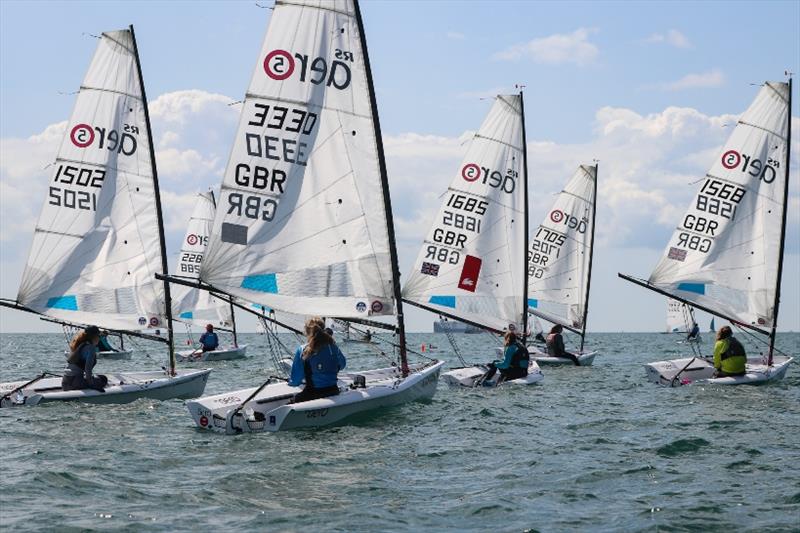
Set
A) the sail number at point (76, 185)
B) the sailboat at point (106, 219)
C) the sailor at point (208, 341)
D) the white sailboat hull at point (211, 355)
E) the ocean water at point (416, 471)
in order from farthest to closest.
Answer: the sailor at point (208, 341)
the white sailboat hull at point (211, 355)
the sail number at point (76, 185)
the sailboat at point (106, 219)
the ocean water at point (416, 471)

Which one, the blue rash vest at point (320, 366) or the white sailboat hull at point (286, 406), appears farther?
the blue rash vest at point (320, 366)

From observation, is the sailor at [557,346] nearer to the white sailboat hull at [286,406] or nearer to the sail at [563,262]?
the sail at [563,262]

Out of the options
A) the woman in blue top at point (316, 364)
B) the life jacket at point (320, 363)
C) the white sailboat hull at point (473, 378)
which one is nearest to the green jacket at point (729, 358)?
the white sailboat hull at point (473, 378)

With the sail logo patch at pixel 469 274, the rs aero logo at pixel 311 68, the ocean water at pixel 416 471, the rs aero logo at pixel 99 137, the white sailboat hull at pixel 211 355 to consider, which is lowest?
the white sailboat hull at pixel 211 355

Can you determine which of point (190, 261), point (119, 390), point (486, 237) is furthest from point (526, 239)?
point (190, 261)

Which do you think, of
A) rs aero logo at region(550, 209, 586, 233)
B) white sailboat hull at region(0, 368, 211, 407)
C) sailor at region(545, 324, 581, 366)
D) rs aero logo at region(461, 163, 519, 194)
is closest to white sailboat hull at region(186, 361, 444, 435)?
white sailboat hull at region(0, 368, 211, 407)

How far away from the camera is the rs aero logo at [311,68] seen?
1753 centimetres

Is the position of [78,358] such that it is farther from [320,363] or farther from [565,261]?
[565,261]

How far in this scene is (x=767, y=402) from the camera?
19609mm

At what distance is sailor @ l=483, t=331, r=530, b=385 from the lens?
22609 mm

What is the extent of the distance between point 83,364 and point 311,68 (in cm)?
601

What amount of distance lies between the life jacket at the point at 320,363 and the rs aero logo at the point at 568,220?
2374 cm

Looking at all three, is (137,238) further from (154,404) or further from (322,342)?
(322,342)

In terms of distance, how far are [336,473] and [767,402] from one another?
10.6m
